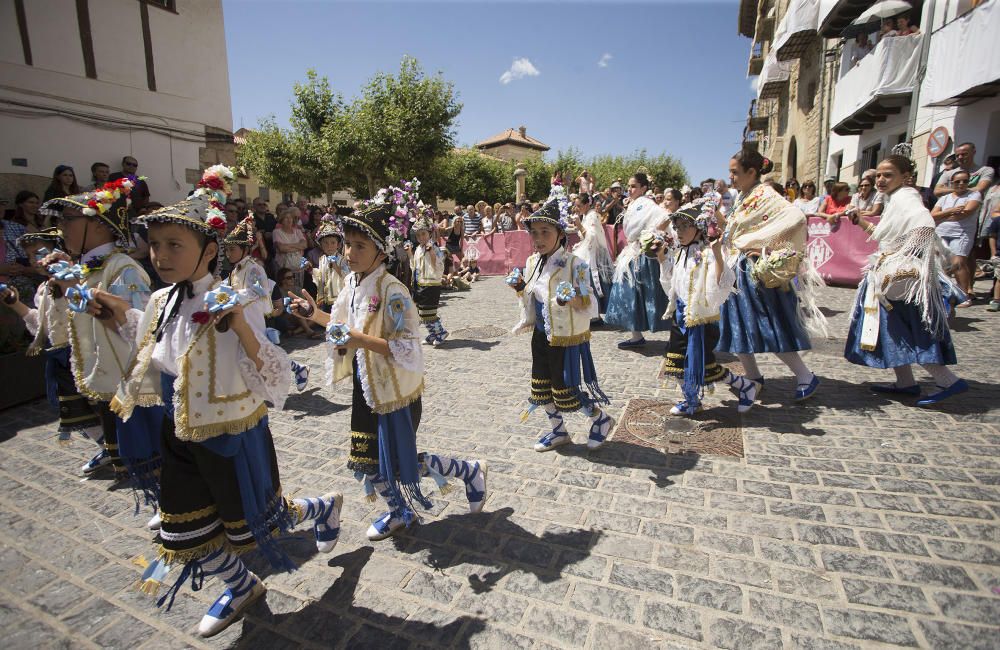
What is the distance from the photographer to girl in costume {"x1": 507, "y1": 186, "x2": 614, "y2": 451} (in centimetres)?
413

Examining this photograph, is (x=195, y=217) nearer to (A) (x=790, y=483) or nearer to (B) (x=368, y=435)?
(B) (x=368, y=435)

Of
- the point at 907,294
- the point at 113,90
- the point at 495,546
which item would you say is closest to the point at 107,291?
the point at 495,546

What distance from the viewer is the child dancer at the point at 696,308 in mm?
4707

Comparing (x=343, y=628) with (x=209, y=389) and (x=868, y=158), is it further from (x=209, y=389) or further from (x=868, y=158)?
(x=868, y=158)

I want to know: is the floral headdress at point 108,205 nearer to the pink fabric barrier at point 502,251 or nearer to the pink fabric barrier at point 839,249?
the pink fabric barrier at point 839,249

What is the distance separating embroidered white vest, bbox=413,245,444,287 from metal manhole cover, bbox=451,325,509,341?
3.29 ft

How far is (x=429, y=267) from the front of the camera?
899 centimetres

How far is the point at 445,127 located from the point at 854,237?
1890 centimetres

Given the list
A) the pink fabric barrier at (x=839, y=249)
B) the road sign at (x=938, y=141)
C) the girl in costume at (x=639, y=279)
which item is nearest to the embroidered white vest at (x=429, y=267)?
the girl in costume at (x=639, y=279)

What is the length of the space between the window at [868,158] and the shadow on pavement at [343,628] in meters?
19.4

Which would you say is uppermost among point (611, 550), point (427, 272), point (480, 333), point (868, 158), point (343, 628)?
point (868, 158)

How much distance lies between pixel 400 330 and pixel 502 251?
14.7 metres

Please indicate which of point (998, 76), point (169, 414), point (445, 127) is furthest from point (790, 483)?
point (445, 127)

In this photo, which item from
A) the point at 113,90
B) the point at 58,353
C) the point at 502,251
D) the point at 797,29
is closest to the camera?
the point at 58,353
